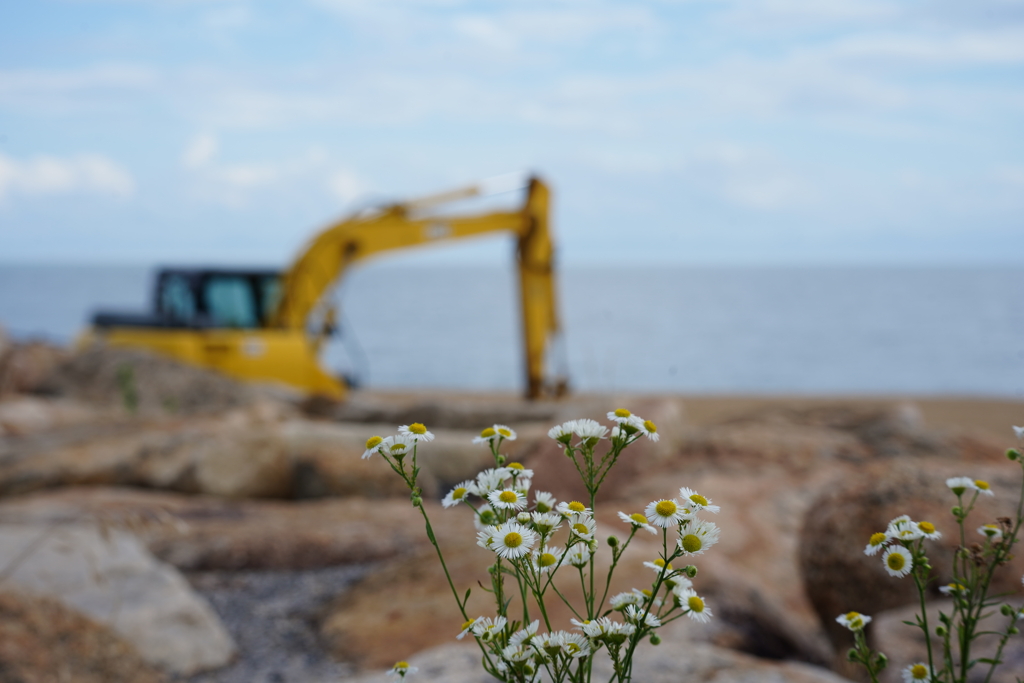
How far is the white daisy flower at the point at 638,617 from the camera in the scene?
4.19ft

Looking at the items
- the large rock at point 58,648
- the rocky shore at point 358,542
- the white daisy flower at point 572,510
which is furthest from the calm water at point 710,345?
the white daisy flower at point 572,510

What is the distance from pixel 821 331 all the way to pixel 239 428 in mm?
43405

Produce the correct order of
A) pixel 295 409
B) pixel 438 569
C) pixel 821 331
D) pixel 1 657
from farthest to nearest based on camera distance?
1. pixel 821 331
2. pixel 295 409
3. pixel 438 569
4. pixel 1 657

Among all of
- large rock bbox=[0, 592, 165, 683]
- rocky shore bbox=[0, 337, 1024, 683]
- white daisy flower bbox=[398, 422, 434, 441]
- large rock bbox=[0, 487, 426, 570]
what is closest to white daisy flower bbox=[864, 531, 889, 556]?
white daisy flower bbox=[398, 422, 434, 441]

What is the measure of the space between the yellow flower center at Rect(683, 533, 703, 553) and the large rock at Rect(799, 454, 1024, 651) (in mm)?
2527

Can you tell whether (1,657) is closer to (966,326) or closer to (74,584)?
(74,584)

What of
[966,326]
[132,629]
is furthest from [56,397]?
[966,326]

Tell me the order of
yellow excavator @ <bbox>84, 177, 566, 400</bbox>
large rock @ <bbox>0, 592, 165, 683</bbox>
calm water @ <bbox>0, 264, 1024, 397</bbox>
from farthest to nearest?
calm water @ <bbox>0, 264, 1024, 397</bbox>, yellow excavator @ <bbox>84, 177, 566, 400</bbox>, large rock @ <bbox>0, 592, 165, 683</bbox>

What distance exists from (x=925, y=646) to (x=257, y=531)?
11.7 ft

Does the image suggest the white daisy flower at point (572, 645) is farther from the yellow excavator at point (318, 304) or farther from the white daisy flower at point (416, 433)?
the yellow excavator at point (318, 304)

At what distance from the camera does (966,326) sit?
48844 millimetres

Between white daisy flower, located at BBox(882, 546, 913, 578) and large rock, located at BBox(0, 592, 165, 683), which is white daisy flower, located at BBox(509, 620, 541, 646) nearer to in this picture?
white daisy flower, located at BBox(882, 546, 913, 578)

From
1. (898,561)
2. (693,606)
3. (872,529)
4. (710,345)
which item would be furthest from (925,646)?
(710,345)

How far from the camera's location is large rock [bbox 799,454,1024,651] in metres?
3.51
